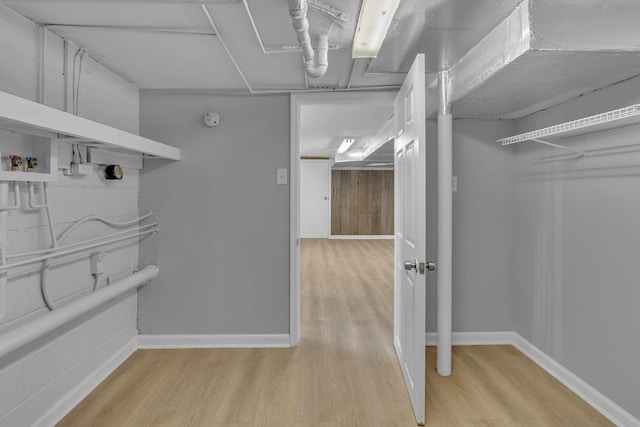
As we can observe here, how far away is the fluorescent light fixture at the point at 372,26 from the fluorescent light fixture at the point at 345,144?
4.16 meters

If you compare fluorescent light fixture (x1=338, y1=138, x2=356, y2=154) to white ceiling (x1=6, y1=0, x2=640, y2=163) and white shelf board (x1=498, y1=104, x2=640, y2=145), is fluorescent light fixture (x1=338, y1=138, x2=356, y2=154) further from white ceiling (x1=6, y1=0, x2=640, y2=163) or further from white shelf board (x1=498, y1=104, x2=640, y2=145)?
white shelf board (x1=498, y1=104, x2=640, y2=145)

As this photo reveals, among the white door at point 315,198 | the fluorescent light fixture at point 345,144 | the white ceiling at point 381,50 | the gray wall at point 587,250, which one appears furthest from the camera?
the white door at point 315,198

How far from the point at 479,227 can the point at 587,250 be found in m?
0.82

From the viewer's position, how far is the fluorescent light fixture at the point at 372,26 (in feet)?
5.13

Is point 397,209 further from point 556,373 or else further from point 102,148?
point 102,148

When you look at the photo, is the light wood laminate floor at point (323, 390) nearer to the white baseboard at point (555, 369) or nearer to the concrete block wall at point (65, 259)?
the white baseboard at point (555, 369)

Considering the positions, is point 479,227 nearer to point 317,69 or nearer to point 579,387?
point 579,387

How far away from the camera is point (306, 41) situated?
1704 mm

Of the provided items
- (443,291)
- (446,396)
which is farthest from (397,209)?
(446,396)

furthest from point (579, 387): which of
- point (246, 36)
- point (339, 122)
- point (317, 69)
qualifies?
point (339, 122)

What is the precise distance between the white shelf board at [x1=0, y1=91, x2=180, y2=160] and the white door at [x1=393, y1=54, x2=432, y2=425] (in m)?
1.58

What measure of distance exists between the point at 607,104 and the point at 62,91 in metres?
3.02

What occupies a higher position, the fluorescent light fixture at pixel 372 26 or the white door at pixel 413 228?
the fluorescent light fixture at pixel 372 26

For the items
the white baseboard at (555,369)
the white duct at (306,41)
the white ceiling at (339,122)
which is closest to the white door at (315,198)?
the white ceiling at (339,122)
